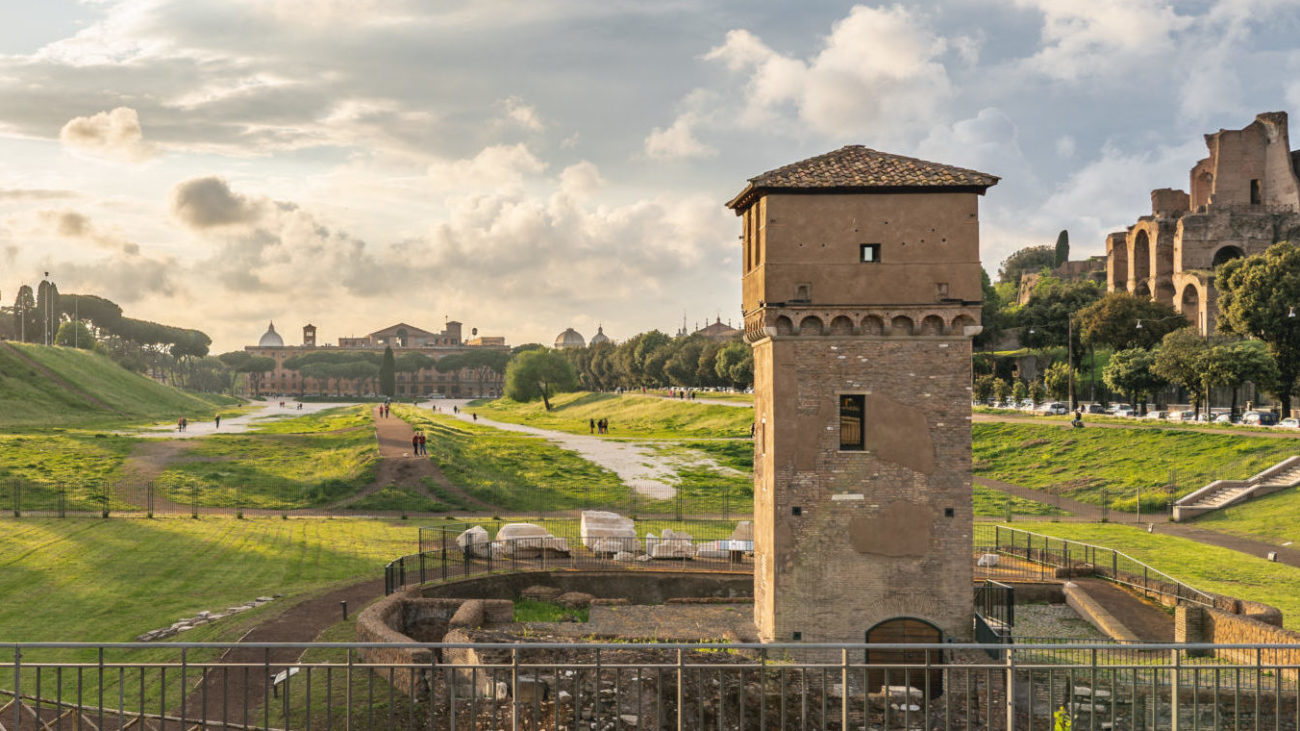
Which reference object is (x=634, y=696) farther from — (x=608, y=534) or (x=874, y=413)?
(x=608, y=534)

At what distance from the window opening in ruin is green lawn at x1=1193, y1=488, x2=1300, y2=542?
29.1 meters

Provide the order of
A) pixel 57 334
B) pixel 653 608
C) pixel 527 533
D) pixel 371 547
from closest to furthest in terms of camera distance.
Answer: pixel 653 608
pixel 527 533
pixel 371 547
pixel 57 334

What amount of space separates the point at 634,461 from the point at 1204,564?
3595 cm

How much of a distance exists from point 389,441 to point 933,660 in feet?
162

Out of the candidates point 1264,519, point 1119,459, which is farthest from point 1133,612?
point 1119,459

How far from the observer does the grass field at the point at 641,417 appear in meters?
82.5

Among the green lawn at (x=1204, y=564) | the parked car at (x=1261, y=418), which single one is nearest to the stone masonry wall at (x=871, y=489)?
the green lawn at (x=1204, y=564)

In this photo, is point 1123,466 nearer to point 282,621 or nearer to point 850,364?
point 850,364

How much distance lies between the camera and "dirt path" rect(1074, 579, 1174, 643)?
81.4ft

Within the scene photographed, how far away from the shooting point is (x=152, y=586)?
28828 mm

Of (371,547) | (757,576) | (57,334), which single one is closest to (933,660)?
(757,576)

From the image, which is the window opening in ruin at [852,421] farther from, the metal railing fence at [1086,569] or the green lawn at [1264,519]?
the green lawn at [1264,519]

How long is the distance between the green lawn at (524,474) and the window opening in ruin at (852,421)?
28.0 metres

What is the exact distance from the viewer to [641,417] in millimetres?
102812
